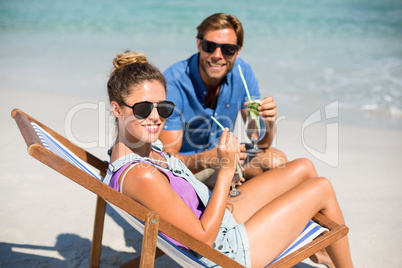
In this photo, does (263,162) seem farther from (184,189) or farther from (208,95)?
(184,189)

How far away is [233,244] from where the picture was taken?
7.63 feet

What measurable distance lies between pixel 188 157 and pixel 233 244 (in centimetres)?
125

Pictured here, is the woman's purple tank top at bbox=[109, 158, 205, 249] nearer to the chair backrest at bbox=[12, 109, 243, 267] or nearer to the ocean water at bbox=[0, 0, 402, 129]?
the chair backrest at bbox=[12, 109, 243, 267]

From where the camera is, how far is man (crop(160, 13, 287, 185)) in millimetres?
3469

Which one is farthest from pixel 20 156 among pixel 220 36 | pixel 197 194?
pixel 197 194

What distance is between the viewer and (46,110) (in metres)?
7.21

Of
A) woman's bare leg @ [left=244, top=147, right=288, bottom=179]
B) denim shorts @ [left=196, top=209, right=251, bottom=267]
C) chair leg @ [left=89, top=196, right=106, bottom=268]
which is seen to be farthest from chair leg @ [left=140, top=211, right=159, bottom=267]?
woman's bare leg @ [left=244, top=147, right=288, bottom=179]

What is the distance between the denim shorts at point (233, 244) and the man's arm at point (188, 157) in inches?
38.2

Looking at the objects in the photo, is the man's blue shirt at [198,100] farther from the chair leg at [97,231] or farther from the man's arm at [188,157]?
the chair leg at [97,231]

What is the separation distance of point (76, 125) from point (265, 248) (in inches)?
191

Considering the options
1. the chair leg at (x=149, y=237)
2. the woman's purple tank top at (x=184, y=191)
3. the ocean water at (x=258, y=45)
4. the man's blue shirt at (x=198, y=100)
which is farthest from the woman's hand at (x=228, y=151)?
the ocean water at (x=258, y=45)

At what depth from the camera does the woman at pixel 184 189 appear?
81.0 inches

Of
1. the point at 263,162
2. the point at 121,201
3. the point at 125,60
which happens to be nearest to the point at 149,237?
the point at 121,201

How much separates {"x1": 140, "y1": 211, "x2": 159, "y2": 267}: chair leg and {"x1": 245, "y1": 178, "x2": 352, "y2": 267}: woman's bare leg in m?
0.61
